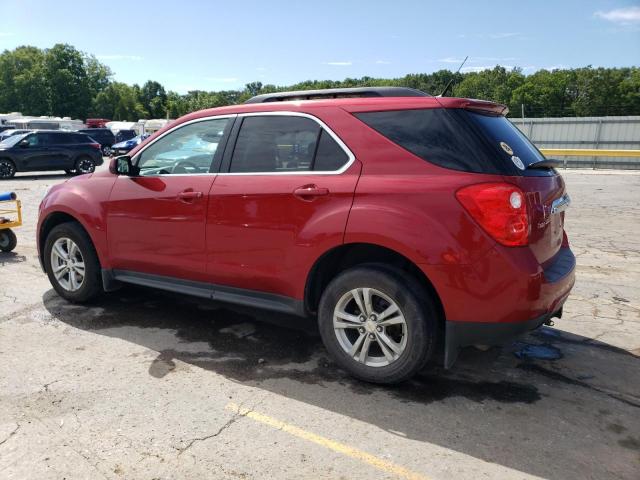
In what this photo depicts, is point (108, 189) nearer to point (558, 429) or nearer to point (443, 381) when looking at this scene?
point (443, 381)

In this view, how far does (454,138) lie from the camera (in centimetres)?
319

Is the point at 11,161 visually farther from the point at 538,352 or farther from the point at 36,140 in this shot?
the point at 538,352

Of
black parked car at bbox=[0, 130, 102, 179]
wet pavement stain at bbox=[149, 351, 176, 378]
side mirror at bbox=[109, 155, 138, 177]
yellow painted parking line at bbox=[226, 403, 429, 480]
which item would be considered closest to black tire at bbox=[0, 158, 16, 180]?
black parked car at bbox=[0, 130, 102, 179]

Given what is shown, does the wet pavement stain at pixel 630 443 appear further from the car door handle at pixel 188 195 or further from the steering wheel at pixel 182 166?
the steering wheel at pixel 182 166

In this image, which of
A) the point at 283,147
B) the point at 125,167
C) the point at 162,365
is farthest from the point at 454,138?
the point at 125,167

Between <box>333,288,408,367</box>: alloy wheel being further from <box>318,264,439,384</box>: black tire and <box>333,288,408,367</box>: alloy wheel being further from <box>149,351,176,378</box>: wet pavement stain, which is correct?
<box>149,351,176,378</box>: wet pavement stain

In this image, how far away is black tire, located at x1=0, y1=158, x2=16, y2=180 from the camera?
19.1m

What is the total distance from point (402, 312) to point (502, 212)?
850 millimetres

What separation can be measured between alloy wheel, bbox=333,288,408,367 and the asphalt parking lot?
9.2 inches

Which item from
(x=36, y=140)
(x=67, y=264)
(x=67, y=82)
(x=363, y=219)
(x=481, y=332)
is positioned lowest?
(x=67, y=264)

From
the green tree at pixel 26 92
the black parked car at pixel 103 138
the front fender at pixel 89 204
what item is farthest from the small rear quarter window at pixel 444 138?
the green tree at pixel 26 92

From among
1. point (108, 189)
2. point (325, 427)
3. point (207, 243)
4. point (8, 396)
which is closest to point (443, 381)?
point (325, 427)

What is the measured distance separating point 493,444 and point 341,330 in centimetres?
118

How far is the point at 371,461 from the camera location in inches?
106
